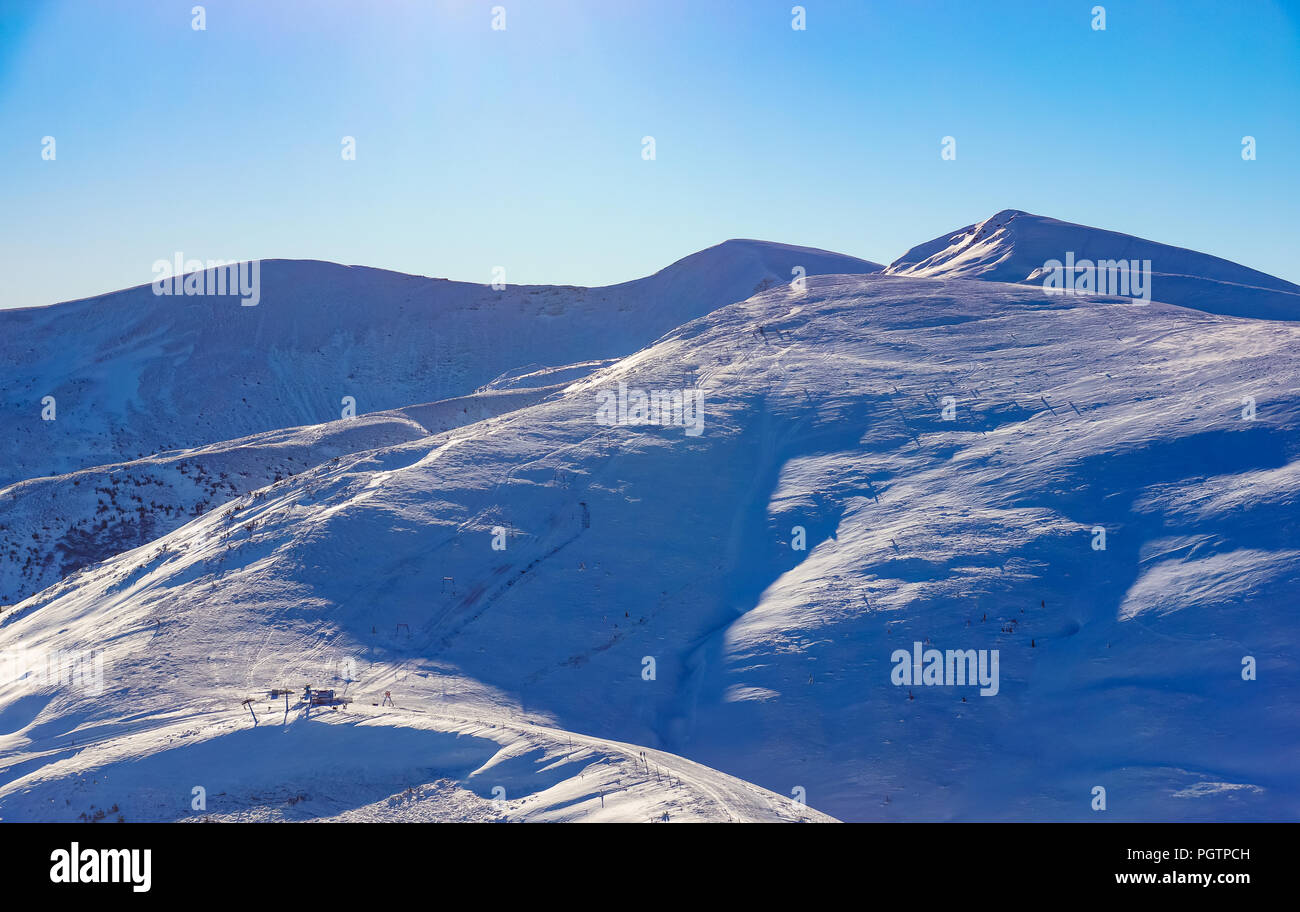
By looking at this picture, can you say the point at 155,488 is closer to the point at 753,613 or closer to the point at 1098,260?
the point at 753,613

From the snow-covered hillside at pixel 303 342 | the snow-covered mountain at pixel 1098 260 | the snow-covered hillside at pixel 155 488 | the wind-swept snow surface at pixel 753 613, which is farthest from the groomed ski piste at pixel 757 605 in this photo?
the snow-covered hillside at pixel 303 342

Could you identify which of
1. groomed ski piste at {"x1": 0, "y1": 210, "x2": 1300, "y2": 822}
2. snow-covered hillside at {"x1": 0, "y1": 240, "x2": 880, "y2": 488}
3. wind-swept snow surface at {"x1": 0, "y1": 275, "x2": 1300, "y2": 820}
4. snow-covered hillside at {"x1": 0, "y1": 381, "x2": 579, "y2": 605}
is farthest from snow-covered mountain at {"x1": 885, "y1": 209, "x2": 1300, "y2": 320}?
snow-covered hillside at {"x1": 0, "y1": 381, "x2": 579, "y2": 605}

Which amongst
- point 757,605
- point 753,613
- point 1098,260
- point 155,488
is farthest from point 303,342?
point 753,613

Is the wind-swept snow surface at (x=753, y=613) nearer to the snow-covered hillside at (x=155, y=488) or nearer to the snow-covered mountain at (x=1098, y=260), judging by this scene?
the snow-covered hillside at (x=155, y=488)

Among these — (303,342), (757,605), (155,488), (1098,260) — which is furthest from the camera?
(303,342)

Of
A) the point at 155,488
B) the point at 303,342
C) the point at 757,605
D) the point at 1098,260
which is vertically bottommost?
the point at 757,605

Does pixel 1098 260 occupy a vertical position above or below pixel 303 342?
above

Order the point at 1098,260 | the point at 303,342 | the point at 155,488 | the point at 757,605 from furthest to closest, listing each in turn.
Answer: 1. the point at 303,342
2. the point at 1098,260
3. the point at 155,488
4. the point at 757,605
